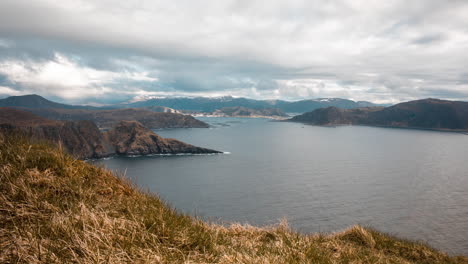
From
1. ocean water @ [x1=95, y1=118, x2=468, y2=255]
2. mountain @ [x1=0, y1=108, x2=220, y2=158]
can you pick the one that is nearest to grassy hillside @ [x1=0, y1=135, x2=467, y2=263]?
ocean water @ [x1=95, y1=118, x2=468, y2=255]

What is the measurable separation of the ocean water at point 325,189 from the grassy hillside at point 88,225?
3089cm

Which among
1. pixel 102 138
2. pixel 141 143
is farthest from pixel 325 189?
pixel 102 138

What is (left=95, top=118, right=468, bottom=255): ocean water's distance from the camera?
2490 inches

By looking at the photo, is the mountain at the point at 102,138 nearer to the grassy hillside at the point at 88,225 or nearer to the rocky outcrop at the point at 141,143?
the rocky outcrop at the point at 141,143

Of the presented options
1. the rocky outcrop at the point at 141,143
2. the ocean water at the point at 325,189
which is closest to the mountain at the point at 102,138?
the rocky outcrop at the point at 141,143

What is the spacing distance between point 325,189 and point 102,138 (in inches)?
5192

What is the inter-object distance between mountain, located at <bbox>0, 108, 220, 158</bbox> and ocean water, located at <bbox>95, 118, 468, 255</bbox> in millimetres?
12791

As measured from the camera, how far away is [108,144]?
163 m

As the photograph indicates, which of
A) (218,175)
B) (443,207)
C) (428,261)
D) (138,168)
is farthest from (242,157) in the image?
(428,261)

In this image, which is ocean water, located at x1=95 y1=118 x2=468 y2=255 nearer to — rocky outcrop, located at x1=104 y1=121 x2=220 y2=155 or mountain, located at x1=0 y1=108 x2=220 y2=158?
rocky outcrop, located at x1=104 y1=121 x2=220 y2=155

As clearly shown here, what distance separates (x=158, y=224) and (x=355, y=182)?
342ft

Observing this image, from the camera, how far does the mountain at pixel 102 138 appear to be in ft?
481

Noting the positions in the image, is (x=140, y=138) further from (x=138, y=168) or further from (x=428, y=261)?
(x=428, y=261)

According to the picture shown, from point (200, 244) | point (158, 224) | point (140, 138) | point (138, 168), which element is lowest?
point (138, 168)
